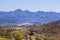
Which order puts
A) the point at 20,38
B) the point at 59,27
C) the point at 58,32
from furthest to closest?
the point at 59,27, the point at 58,32, the point at 20,38

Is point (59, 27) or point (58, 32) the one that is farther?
point (59, 27)

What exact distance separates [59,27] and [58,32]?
10738 mm

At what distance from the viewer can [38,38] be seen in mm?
63344

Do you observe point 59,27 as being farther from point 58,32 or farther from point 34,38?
point 34,38

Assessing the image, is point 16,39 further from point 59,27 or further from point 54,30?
point 59,27

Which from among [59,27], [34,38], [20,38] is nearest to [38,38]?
[34,38]

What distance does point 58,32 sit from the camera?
101125 mm

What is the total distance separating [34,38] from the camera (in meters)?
62.2

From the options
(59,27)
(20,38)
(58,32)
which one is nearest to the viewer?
(20,38)

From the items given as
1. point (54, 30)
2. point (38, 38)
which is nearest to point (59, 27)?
point (54, 30)

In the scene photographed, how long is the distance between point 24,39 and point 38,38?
16.7ft

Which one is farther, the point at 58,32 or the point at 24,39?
the point at 58,32

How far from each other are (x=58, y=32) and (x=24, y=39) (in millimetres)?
43535

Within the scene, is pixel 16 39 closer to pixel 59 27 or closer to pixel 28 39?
pixel 28 39
